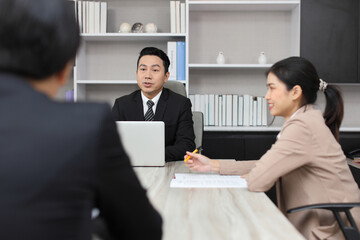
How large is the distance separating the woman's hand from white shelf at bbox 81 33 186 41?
181 centimetres

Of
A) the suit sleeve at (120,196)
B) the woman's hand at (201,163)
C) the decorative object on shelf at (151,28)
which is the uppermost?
the decorative object on shelf at (151,28)

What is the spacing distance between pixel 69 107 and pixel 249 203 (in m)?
0.90

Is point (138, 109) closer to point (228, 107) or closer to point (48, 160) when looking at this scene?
point (228, 107)

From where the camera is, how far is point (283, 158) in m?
1.51

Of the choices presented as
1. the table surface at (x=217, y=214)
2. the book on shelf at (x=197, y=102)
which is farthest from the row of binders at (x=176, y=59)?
the table surface at (x=217, y=214)

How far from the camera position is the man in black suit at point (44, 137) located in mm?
527

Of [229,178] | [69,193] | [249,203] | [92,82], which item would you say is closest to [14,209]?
[69,193]

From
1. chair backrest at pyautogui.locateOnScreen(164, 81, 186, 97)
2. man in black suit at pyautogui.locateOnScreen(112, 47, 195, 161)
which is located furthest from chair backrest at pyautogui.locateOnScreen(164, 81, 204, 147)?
man in black suit at pyautogui.locateOnScreen(112, 47, 195, 161)

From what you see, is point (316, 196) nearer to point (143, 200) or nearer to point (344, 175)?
point (344, 175)

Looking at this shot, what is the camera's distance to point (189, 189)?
150 centimetres

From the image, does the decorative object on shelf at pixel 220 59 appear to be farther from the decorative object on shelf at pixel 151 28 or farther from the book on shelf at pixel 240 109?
the decorative object on shelf at pixel 151 28

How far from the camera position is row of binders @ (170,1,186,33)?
3.41m

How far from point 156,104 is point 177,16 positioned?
104cm

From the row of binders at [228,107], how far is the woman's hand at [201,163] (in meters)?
1.72
